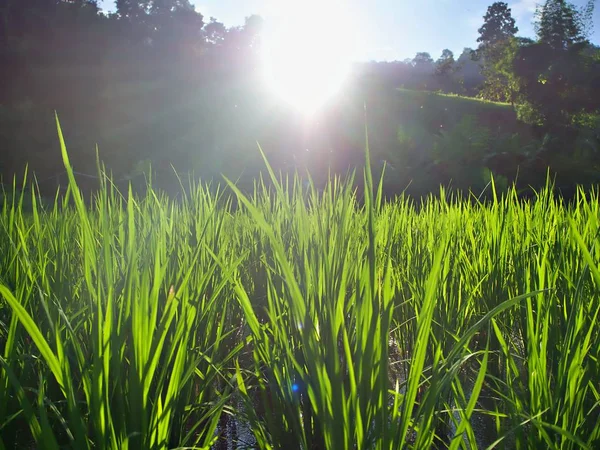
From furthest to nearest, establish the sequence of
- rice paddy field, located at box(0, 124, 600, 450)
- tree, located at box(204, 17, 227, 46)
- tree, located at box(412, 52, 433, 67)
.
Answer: tree, located at box(412, 52, 433, 67) < tree, located at box(204, 17, 227, 46) < rice paddy field, located at box(0, 124, 600, 450)

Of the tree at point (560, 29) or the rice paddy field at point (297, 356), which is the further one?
the tree at point (560, 29)

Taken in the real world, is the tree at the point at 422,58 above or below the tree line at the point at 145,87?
above

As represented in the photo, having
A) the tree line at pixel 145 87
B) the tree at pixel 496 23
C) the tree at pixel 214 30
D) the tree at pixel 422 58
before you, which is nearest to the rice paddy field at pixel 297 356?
the tree line at pixel 145 87

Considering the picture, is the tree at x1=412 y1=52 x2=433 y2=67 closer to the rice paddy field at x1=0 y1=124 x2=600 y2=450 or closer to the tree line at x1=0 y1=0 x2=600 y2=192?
the tree line at x1=0 y1=0 x2=600 y2=192

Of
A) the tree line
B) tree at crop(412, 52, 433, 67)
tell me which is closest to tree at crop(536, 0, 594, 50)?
the tree line

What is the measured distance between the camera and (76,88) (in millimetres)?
14164

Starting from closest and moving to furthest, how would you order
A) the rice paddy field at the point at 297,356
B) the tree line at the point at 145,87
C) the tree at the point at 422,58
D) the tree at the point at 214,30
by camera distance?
1. the rice paddy field at the point at 297,356
2. the tree line at the point at 145,87
3. the tree at the point at 214,30
4. the tree at the point at 422,58

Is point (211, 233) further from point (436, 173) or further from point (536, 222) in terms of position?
point (436, 173)

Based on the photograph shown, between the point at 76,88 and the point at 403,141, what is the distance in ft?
34.2

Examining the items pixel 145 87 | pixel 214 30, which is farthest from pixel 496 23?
pixel 145 87

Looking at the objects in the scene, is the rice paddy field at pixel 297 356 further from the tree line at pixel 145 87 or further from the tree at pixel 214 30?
the tree at pixel 214 30

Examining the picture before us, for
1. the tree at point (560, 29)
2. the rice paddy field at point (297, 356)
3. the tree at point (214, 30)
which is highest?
the tree at point (214, 30)

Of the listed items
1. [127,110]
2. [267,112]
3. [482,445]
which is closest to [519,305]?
[482,445]

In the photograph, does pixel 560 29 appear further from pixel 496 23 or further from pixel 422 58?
pixel 422 58
